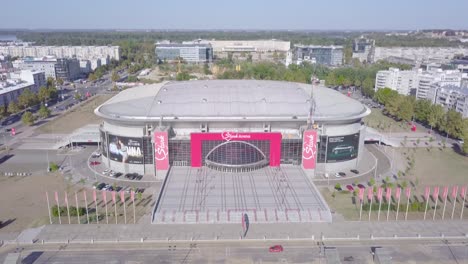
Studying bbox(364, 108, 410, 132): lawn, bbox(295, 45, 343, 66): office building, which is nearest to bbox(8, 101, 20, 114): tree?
bbox(364, 108, 410, 132): lawn

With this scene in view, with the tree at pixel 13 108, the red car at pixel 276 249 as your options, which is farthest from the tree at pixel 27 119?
the red car at pixel 276 249

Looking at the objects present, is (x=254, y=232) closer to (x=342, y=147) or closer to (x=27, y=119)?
(x=342, y=147)

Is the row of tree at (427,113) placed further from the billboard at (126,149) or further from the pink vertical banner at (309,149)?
the billboard at (126,149)

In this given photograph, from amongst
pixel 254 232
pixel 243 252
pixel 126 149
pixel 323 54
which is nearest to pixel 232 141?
pixel 126 149

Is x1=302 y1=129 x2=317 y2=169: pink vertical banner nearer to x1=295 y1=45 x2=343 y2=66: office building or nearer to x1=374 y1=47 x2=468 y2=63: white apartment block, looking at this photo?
x1=295 y1=45 x2=343 y2=66: office building

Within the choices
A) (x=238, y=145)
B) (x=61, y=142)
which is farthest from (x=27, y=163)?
(x=238, y=145)

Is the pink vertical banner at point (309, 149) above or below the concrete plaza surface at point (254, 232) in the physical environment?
above

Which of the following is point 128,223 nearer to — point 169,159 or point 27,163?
point 169,159
